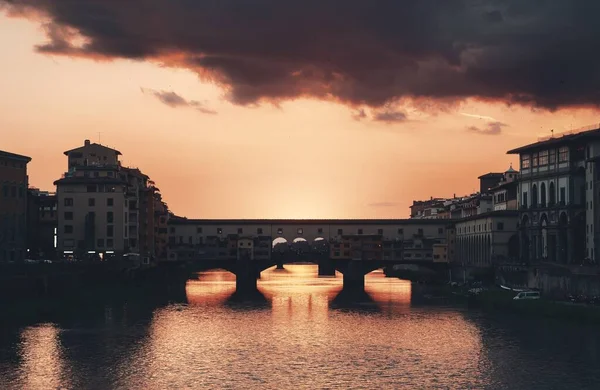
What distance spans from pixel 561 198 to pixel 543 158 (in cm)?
835

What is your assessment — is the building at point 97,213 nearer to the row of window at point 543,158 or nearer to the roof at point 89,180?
the roof at point 89,180

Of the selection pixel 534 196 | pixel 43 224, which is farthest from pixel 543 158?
pixel 43 224

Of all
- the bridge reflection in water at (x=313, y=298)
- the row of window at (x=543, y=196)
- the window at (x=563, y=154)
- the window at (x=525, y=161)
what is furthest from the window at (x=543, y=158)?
the bridge reflection in water at (x=313, y=298)

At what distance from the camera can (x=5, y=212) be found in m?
124

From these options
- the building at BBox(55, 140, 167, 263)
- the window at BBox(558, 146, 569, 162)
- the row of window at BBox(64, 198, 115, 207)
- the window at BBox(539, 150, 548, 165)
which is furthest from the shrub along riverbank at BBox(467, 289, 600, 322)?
the row of window at BBox(64, 198, 115, 207)

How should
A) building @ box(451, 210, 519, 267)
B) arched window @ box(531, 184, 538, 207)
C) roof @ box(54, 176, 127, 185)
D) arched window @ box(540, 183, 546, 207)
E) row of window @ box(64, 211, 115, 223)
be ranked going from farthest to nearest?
row of window @ box(64, 211, 115, 223)
roof @ box(54, 176, 127, 185)
building @ box(451, 210, 519, 267)
arched window @ box(531, 184, 538, 207)
arched window @ box(540, 183, 546, 207)

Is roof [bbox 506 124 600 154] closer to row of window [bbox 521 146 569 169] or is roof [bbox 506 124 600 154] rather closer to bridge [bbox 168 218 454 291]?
row of window [bbox 521 146 569 169]

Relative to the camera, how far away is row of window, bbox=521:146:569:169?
122 metres

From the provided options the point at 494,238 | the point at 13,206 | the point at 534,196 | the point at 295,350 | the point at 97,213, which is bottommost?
the point at 295,350

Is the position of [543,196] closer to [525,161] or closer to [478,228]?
[525,161]

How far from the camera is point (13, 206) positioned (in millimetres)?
126500

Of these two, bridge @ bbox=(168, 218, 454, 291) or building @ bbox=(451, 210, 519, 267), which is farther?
bridge @ bbox=(168, 218, 454, 291)

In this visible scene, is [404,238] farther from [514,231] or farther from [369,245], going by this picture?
[514,231]

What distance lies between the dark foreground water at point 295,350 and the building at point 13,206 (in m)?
26.5
